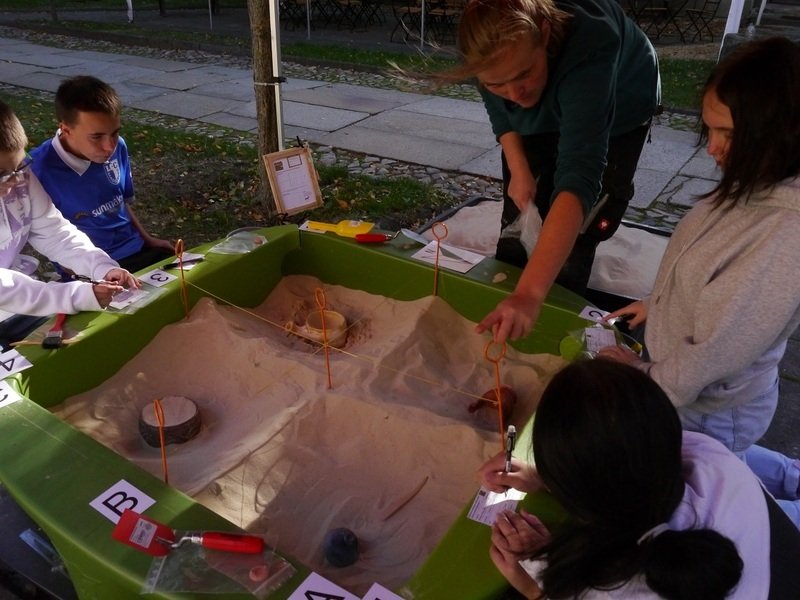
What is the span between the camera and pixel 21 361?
156cm

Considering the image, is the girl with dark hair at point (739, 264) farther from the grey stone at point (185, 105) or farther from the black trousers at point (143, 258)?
the grey stone at point (185, 105)

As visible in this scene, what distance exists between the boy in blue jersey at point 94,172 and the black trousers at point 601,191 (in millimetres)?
1313

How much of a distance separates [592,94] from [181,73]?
672cm

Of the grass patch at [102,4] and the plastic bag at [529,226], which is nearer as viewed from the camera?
the plastic bag at [529,226]

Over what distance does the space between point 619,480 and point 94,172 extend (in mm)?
2070

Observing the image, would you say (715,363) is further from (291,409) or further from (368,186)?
(368,186)

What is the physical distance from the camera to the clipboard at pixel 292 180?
7.86 feet

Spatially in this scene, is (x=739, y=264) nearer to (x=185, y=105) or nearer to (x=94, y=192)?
(x=94, y=192)

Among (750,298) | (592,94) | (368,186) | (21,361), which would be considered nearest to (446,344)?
(592,94)

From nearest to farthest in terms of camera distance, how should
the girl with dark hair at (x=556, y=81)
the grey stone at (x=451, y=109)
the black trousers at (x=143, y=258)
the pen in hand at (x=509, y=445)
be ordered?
1. the pen in hand at (x=509, y=445)
2. the girl with dark hair at (x=556, y=81)
3. the black trousers at (x=143, y=258)
4. the grey stone at (x=451, y=109)

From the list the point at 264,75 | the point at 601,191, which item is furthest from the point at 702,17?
the point at 601,191

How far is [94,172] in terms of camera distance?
2256 millimetres

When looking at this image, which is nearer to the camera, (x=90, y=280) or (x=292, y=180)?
(x=90, y=280)

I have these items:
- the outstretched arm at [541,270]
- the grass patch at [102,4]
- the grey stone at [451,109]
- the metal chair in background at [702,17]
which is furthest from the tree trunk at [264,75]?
the grass patch at [102,4]
